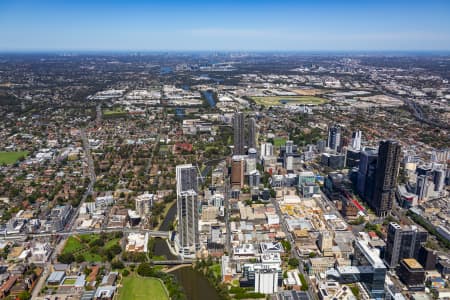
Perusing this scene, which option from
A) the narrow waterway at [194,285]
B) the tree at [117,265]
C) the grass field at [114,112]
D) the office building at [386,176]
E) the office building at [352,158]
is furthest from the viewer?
the grass field at [114,112]

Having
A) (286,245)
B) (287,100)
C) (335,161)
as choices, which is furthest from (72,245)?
(287,100)

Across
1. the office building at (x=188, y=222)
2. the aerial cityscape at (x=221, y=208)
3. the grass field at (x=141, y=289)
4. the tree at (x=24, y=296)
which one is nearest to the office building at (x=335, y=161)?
the aerial cityscape at (x=221, y=208)

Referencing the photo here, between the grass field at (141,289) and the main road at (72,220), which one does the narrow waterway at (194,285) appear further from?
the main road at (72,220)

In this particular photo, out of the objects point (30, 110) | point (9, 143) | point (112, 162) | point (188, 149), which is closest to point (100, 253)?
point (112, 162)

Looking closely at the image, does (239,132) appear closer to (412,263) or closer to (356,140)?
(356,140)

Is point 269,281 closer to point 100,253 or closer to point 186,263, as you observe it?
point 186,263
